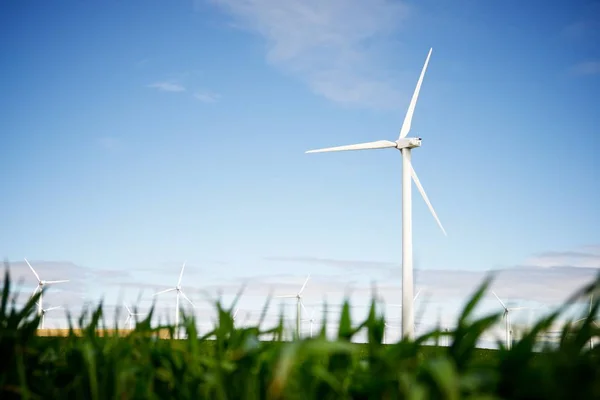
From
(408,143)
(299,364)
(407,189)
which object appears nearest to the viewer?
(299,364)

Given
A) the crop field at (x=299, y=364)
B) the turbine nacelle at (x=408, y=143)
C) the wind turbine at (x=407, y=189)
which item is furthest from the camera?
the turbine nacelle at (x=408, y=143)

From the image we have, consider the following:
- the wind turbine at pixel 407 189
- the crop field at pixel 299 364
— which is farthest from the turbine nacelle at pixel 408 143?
the crop field at pixel 299 364

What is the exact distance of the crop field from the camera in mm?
2570

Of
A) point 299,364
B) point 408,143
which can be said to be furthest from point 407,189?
point 299,364

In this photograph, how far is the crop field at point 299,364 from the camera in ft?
8.43

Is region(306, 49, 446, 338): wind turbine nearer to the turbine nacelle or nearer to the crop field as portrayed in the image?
the turbine nacelle

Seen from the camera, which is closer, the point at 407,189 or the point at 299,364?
the point at 299,364

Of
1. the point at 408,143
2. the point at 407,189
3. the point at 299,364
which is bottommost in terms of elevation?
the point at 299,364

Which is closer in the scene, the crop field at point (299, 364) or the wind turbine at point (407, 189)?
the crop field at point (299, 364)

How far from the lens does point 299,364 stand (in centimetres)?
296

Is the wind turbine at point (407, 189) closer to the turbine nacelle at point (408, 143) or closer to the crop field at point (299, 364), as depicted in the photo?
the turbine nacelle at point (408, 143)

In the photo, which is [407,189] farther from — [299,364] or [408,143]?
[299,364]

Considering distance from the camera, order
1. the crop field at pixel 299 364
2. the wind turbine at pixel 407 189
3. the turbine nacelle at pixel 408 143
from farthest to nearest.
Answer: the turbine nacelle at pixel 408 143 < the wind turbine at pixel 407 189 < the crop field at pixel 299 364

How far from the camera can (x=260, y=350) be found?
3.58 m
